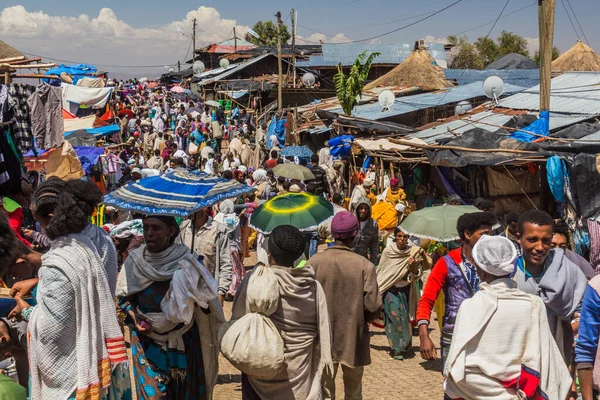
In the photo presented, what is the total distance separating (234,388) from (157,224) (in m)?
2.85

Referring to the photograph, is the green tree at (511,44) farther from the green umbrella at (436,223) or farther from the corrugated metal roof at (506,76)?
the green umbrella at (436,223)

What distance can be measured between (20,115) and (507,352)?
20.5ft

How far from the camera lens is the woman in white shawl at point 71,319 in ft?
12.6

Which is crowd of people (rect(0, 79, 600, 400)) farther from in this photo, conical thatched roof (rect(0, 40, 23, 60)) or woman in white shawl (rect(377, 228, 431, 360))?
conical thatched roof (rect(0, 40, 23, 60))

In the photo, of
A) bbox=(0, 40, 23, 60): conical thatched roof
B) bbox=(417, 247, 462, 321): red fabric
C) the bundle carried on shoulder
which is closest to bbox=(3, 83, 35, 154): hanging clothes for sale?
bbox=(0, 40, 23, 60): conical thatched roof

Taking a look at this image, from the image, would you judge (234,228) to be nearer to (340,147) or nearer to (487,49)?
(340,147)

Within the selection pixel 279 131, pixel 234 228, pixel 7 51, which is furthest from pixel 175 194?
pixel 279 131

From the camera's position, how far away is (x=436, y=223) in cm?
754

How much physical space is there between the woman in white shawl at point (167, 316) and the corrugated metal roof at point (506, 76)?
2310 cm

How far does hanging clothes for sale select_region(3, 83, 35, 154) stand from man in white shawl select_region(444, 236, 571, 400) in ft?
19.5

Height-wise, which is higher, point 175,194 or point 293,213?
point 175,194

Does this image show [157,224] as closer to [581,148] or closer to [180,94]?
[581,148]

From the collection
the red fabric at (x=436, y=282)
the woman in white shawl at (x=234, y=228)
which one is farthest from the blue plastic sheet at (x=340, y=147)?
the red fabric at (x=436, y=282)

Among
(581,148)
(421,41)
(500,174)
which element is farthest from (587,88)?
(421,41)
